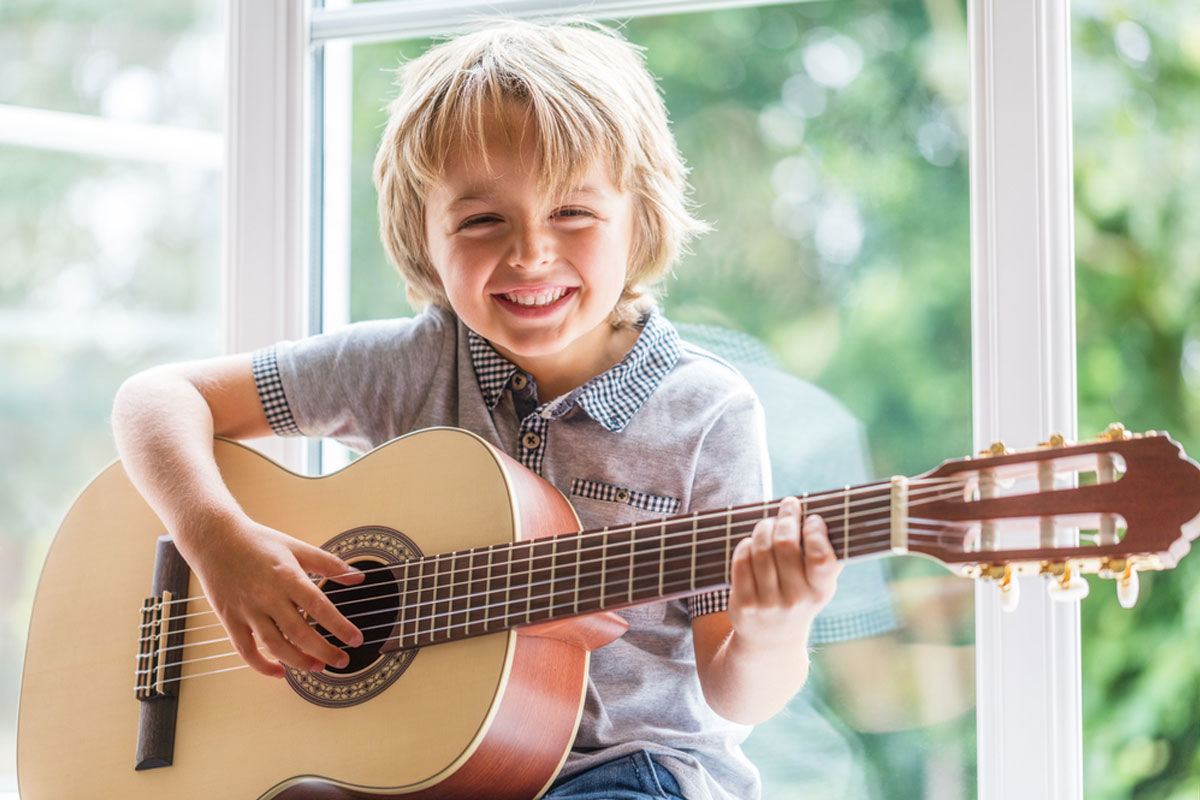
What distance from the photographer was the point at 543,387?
4.20 feet

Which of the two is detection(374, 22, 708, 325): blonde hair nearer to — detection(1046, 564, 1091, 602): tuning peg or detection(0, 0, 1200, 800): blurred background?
detection(0, 0, 1200, 800): blurred background

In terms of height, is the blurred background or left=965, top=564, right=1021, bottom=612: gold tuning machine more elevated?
the blurred background

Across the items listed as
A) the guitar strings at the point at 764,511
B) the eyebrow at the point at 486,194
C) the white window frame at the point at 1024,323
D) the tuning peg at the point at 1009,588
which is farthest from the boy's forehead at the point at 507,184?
the tuning peg at the point at 1009,588

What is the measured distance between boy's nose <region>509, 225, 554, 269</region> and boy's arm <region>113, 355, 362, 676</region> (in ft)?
1.20

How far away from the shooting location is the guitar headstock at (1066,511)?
29.9 inches

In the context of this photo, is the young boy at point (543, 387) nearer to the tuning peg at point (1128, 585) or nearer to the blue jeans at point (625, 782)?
the blue jeans at point (625, 782)

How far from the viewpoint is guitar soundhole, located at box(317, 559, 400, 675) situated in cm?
105

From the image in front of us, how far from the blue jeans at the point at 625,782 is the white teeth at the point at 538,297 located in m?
0.49

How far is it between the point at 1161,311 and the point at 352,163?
1116mm

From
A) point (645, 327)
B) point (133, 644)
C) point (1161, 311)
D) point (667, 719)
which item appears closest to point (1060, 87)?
point (1161, 311)

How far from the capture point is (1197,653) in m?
1.24

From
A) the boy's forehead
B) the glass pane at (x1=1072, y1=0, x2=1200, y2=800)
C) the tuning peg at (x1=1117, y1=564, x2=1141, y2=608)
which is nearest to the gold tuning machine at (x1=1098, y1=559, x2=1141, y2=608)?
the tuning peg at (x1=1117, y1=564, x2=1141, y2=608)

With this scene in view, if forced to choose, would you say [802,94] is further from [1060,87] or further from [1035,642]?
[1035,642]

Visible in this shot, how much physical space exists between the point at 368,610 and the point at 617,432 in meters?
0.34
